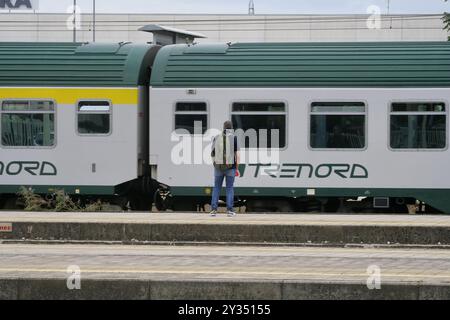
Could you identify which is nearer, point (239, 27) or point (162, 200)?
point (162, 200)

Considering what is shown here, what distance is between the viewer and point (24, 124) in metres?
20.0

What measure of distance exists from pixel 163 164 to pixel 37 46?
3.91 m

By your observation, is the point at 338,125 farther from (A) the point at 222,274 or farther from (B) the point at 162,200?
(A) the point at 222,274

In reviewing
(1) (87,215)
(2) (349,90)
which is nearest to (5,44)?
(1) (87,215)

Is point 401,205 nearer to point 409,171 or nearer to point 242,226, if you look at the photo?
point 409,171

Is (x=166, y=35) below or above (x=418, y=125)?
above

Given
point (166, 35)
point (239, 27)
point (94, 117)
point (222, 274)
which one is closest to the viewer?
point (222, 274)

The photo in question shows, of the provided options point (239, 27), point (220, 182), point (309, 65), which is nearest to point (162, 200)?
point (220, 182)

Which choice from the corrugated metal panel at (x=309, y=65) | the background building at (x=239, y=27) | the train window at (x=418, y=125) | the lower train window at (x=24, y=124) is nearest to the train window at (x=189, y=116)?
the corrugated metal panel at (x=309, y=65)

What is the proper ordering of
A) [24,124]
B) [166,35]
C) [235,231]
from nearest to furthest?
[235,231] → [24,124] → [166,35]

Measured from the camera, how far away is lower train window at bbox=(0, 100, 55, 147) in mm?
19875

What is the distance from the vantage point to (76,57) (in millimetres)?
20156

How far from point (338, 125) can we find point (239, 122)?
1.99 m
